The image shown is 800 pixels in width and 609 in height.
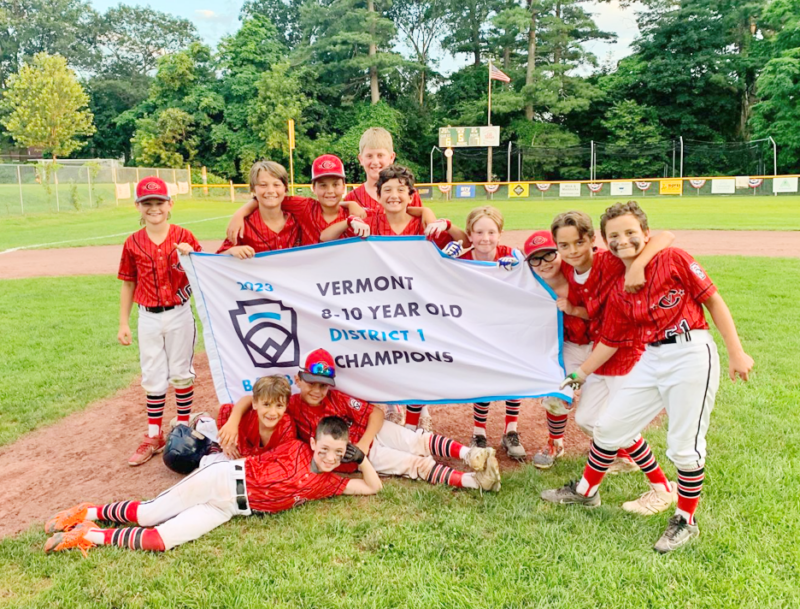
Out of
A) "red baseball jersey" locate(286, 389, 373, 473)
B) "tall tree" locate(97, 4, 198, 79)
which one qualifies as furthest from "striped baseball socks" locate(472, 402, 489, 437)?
"tall tree" locate(97, 4, 198, 79)

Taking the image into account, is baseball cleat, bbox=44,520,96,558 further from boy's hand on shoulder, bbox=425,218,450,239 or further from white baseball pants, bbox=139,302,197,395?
boy's hand on shoulder, bbox=425,218,450,239

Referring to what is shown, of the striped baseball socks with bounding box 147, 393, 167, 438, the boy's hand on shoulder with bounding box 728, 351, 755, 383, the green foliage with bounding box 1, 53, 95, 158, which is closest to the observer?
the boy's hand on shoulder with bounding box 728, 351, 755, 383

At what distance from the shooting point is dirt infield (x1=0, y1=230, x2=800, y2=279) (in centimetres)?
1314

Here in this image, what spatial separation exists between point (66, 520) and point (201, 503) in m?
0.77

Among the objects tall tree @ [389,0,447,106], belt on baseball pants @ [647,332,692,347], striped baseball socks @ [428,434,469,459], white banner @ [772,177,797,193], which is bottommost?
striped baseball socks @ [428,434,469,459]

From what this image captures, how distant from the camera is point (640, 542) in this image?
128 inches

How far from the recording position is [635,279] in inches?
125

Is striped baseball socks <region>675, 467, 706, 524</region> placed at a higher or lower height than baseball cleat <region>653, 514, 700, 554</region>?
higher

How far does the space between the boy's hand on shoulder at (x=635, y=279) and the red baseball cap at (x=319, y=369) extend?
189 cm

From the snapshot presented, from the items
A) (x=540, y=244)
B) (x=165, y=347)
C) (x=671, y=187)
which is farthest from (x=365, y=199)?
(x=671, y=187)

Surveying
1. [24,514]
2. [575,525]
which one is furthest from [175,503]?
[575,525]

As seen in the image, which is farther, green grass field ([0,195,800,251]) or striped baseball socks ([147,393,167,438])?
green grass field ([0,195,800,251])

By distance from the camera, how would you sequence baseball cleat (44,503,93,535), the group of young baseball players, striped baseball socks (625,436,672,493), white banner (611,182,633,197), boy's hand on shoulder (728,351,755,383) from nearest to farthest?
boy's hand on shoulder (728,351,755,383) < the group of young baseball players < baseball cleat (44,503,93,535) < striped baseball socks (625,436,672,493) < white banner (611,182,633,197)

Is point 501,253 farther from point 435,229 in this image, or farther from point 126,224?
point 126,224
